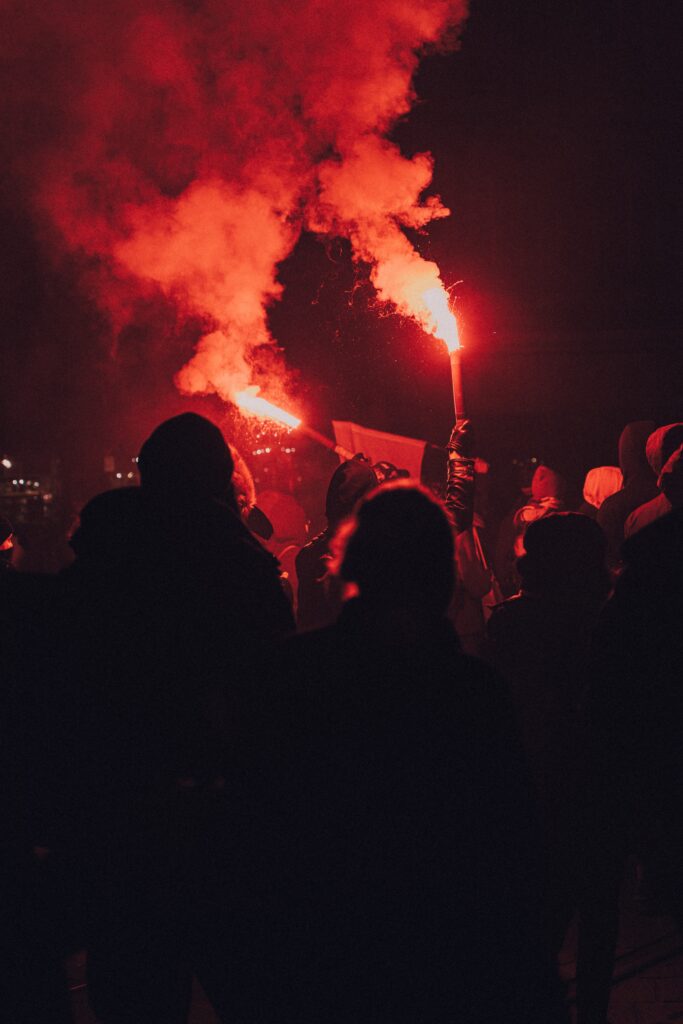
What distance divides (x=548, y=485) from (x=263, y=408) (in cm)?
263

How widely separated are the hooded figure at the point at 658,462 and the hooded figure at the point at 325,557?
1.54 metres

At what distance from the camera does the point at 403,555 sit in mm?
1770

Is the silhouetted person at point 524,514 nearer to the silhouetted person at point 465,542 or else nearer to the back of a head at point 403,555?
the silhouetted person at point 465,542

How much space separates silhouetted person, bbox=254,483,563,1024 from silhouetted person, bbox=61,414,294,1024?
1.98 ft

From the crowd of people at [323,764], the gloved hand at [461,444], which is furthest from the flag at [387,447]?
the crowd of people at [323,764]

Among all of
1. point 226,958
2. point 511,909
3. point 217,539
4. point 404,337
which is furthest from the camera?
point 404,337

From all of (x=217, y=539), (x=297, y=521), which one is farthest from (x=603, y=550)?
(x=297, y=521)

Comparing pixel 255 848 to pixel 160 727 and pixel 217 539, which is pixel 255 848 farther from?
pixel 217 539

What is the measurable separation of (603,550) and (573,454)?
38.1 feet

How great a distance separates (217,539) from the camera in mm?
2572

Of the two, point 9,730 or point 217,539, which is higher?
point 217,539

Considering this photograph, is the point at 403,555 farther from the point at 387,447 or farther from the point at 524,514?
the point at 387,447

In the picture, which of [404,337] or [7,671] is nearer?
[7,671]

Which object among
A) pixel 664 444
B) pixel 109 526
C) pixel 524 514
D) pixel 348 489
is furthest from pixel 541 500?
pixel 109 526
